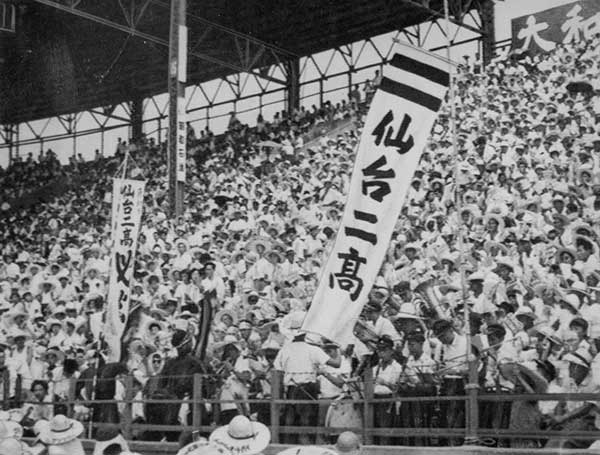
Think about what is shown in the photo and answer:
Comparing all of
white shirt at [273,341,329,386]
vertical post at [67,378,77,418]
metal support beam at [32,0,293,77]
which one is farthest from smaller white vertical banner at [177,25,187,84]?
white shirt at [273,341,329,386]

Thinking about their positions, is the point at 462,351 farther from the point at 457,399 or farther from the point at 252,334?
the point at 252,334

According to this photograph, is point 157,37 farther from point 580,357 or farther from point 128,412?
point 580,357

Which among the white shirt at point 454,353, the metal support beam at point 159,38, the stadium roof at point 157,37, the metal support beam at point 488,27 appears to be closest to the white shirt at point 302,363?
the white shirt at point 454,353

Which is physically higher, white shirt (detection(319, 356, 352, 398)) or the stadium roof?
the stadium roof

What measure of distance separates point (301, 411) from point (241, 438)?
2.94 metres

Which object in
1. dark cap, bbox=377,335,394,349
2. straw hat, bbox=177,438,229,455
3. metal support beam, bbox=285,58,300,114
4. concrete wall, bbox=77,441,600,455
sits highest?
metal support beam, bbox=285,58,300,114

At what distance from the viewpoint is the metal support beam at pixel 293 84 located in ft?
98.2

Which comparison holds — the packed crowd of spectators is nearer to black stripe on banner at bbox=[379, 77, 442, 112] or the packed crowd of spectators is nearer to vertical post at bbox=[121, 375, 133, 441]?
vertical post at bbox=[121, 375, 133, 441]

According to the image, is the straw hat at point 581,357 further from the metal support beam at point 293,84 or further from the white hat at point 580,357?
the metal support beam at point 293,84

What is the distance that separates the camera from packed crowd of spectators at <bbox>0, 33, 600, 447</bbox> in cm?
791

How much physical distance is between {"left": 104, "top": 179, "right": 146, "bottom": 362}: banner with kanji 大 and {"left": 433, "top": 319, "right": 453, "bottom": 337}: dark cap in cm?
391

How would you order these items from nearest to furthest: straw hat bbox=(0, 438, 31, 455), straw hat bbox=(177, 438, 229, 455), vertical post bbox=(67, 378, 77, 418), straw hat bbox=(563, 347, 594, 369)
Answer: straw hat bbox=(177, 438, 229, 455), straw hat bbox=(0, 438, 31, 455), straw hat bbox=(563, 347, 594, 369), vertical post bbox=(67, 378, 77, 418)

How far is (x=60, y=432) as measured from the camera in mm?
6992

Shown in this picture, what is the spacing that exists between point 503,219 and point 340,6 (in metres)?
14.9
